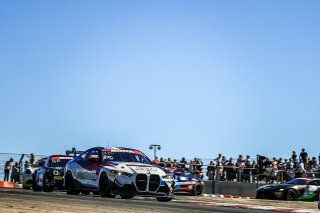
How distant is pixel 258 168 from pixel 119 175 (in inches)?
429

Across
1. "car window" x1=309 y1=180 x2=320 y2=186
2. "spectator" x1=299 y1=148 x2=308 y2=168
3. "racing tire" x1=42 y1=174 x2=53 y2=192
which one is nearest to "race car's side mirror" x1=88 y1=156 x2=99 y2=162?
"racing tire" x1=42 y1=174 x2=53 y2=192

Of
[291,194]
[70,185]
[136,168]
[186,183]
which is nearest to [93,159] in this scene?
[136,168]

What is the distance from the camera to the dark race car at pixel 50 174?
19.7 metres

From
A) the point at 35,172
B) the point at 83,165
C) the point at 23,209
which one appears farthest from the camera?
the point at 35,172

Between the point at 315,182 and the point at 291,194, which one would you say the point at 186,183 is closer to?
the point at 291,194

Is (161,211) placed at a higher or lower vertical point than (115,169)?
lower

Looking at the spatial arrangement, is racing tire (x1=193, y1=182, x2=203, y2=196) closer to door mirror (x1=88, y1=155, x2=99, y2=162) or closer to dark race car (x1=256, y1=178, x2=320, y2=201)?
dark race car (x1=256, y1=178, x2=320, y2=201)

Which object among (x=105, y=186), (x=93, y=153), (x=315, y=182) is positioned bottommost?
(x=105, y=186)

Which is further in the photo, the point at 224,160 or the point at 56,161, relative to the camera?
the point at 224,160

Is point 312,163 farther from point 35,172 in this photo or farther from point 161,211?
point 161,211

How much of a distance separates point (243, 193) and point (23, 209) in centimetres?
1726

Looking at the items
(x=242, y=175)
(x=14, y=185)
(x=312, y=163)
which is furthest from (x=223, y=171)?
(x=14, y=185)

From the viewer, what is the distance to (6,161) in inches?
1133

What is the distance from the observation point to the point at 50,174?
19.7 m
